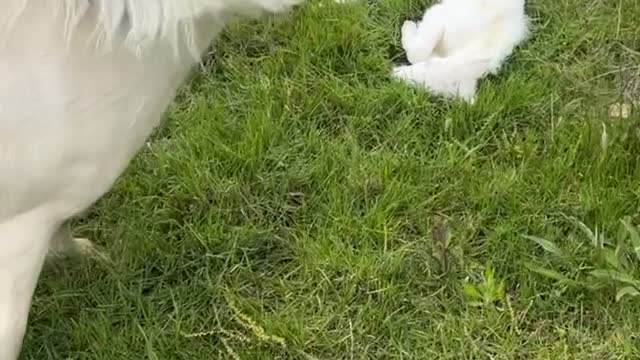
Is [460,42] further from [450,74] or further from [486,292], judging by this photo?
[486,292]

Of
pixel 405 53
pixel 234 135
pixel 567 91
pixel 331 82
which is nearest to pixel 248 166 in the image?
pixel 234 135

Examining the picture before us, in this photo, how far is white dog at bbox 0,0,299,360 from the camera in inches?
68.4

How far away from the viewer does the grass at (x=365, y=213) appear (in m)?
2.15

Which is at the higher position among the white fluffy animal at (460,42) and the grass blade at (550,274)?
the white fluffy animal at (460,42)

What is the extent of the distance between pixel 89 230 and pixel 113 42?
66cm

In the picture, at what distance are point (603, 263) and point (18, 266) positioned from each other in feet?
3.05

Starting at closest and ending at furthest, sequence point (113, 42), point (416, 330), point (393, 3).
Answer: point (113, 42) < point (416, 330) < point (393, 3)

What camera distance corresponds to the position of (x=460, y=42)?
2.63m

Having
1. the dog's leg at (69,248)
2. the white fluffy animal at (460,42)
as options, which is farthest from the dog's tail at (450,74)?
the dog's leg at (69,248)

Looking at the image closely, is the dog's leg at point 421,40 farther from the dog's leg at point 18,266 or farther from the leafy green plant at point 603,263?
the dog's leg at point 18,266

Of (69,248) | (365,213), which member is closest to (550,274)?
(365,213)

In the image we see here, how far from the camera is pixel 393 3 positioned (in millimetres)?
2721

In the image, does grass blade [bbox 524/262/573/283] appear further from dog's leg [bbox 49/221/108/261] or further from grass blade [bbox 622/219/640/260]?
dog's leg [bbox 49/221/108/261]

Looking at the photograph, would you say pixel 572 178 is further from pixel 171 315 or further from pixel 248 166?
pixel 171 315
